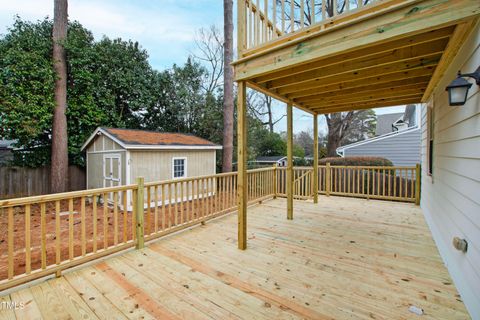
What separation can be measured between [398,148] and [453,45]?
31.7 feet

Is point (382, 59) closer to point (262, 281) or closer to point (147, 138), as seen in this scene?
point (262, 281)

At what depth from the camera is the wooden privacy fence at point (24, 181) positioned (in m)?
7.43

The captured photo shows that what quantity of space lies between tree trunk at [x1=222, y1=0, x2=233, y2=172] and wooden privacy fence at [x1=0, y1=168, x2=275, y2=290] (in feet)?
9.68

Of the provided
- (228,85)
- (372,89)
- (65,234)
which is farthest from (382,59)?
(228,85)

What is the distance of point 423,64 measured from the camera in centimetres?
261

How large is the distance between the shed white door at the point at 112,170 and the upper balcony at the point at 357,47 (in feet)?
18.4

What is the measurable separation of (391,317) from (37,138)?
428 inches

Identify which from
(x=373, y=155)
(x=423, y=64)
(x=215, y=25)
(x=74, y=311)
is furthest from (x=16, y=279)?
(x=215, y=25)

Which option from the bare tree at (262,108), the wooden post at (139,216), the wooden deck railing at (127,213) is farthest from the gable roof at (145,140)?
the bare tree at (262,108)

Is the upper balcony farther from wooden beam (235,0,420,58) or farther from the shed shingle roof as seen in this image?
the shed shingle roof

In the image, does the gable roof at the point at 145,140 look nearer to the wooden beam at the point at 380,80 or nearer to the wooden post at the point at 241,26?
the wooden post at the point at 241,26

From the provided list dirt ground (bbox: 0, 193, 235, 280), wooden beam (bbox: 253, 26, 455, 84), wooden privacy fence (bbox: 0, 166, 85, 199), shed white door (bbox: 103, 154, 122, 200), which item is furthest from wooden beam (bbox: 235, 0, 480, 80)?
wooden privacy fence (bbox: 0, 166, 85, 199)

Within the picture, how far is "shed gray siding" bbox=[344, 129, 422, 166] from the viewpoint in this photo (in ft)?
32.0

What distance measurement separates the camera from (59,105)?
7.75 metres
